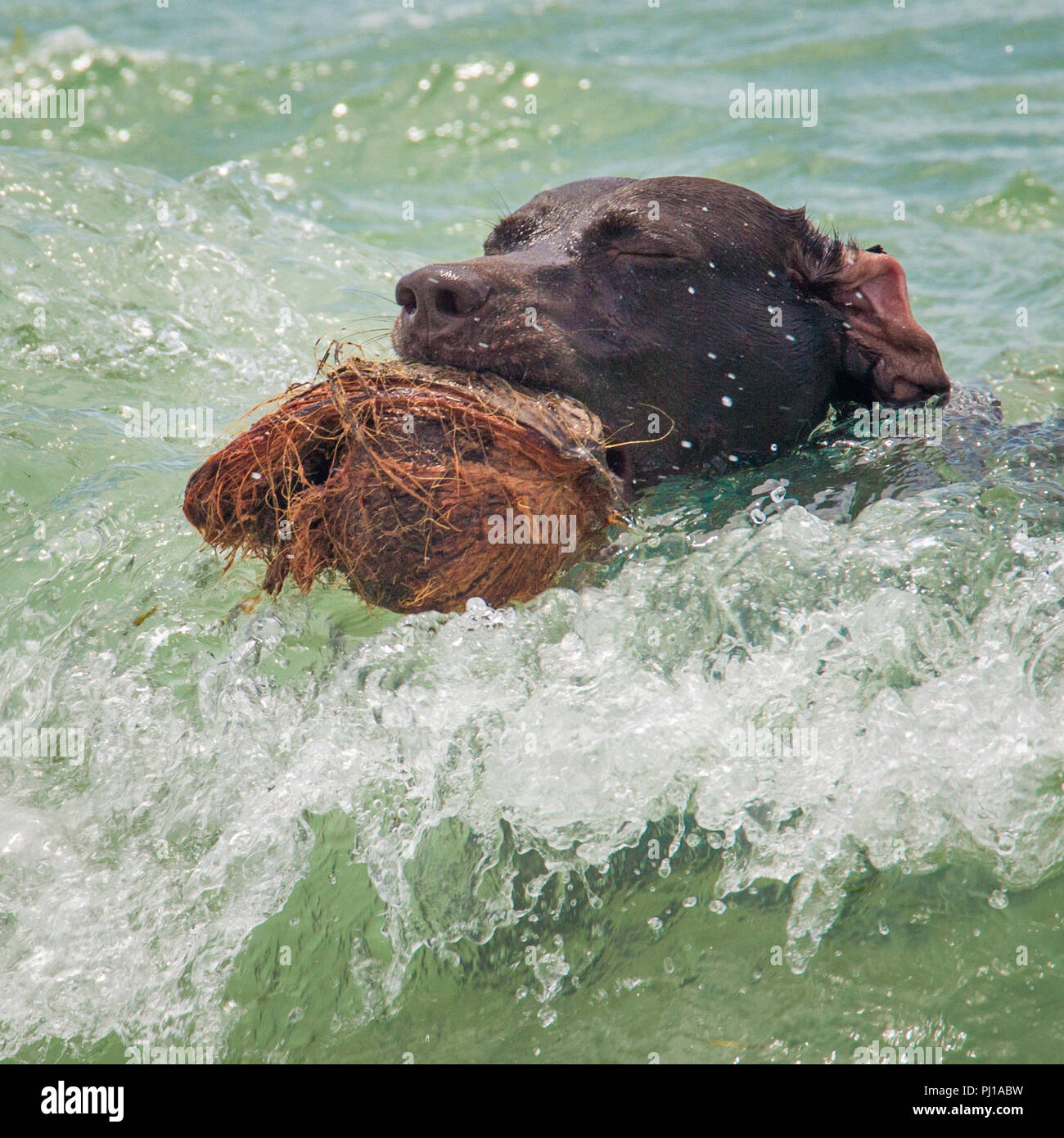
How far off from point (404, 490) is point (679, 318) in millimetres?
1300

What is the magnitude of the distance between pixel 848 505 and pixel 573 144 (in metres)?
6.24

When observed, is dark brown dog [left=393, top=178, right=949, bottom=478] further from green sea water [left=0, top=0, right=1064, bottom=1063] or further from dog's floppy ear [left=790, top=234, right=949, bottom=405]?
green sea water [left=0, top=0, right=1064, bottom=1063]

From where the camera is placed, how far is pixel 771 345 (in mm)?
3650

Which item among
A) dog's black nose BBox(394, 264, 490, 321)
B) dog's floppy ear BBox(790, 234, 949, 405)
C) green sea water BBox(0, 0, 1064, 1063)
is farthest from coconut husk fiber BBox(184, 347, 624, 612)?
dog's floppy ear BBox(790, 234, 949, 405)

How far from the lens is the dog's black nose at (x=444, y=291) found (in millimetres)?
3070

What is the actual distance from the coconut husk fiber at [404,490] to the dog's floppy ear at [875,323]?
1438 mm

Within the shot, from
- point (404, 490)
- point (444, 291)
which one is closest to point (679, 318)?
point (444, 291)

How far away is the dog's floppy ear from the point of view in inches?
151

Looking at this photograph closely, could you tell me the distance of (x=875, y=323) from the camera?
3869 mm

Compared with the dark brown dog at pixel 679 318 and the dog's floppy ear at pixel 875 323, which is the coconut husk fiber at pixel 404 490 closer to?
the dark brown dog at pixel 679 318

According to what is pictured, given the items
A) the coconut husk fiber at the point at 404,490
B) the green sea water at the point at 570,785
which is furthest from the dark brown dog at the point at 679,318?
the coconut husk fiber at the point at 404,490

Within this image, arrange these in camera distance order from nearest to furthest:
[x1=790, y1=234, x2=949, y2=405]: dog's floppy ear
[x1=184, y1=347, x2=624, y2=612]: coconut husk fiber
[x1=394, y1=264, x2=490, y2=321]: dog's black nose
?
[x1=184, y1=347, x2=624, y2=612]: coconut husk fiber
[x1=394, y1=264, x2=490, y2=321]: dog's black nose
[x1=790, y1=234, x2=949, y2=405]: dog's floppy ear

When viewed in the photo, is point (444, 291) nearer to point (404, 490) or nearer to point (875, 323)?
point (404, 490)
